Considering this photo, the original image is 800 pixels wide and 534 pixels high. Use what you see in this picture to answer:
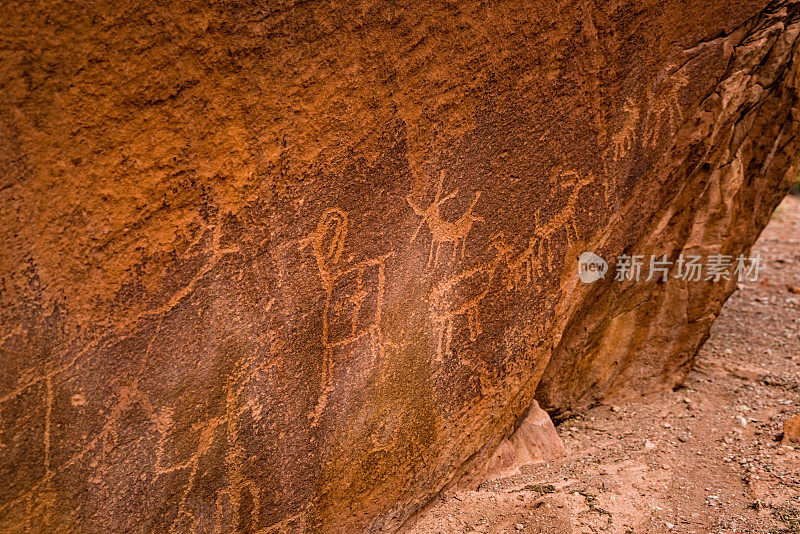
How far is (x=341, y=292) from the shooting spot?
169cm

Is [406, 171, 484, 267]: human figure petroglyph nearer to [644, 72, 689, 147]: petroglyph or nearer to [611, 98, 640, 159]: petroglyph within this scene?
[611, 98, 640, 159]: petroglyph

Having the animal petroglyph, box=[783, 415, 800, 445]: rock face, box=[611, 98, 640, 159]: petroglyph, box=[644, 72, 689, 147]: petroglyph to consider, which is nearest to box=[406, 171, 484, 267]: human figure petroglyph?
the animal petroglyph

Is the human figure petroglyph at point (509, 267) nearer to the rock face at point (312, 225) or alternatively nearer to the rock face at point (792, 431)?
the rock face at point (312, 225)

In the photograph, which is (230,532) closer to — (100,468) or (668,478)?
(100,468)

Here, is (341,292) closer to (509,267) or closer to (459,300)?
(459,300)

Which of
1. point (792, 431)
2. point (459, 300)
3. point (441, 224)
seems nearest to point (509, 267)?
point (459, 300)

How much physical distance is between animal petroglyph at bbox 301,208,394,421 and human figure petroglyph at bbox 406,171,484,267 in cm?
14

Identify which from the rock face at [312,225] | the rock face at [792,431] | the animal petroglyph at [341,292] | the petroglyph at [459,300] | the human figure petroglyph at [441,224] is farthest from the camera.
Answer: the rock face at [792,431]

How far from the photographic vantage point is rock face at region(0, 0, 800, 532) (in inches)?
52.0

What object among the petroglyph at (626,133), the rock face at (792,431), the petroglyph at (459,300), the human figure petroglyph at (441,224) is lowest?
the rock face at (792,431)

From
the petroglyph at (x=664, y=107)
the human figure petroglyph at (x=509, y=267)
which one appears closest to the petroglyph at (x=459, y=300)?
the human figure petroglyph at (x=509, y=267)

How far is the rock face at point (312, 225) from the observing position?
4.33 feet

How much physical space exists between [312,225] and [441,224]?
1.29ft

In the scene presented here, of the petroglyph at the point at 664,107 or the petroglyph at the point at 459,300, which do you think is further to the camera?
the petroglyph at the point at 664,107
